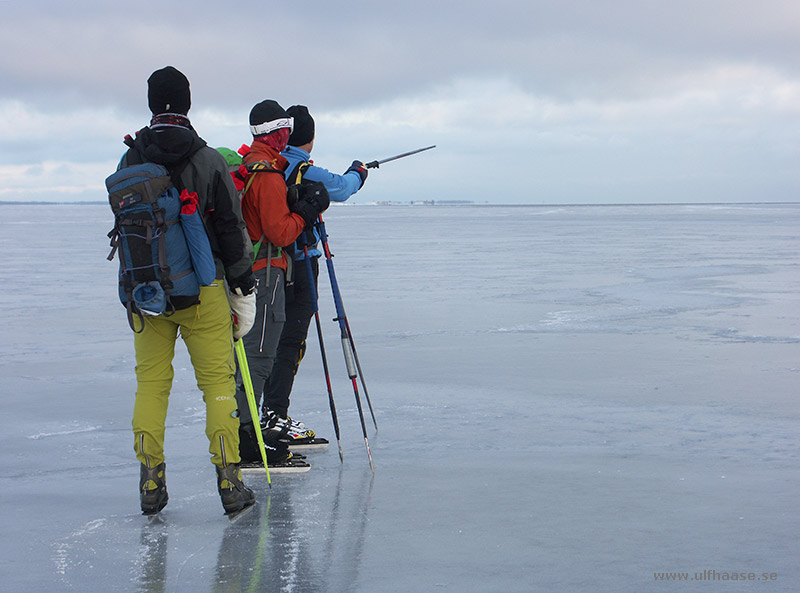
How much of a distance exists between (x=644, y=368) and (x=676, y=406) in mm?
1120

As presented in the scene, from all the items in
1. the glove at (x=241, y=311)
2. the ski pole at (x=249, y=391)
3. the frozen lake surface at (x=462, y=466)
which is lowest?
the frozen lake surface at (x=462, y=466)

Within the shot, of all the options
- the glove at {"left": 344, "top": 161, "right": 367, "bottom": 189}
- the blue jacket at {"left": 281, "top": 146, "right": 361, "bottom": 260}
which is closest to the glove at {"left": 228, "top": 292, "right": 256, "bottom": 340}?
the blue jacket at {"left": 281, "top": 146, "right": 361, "bottom": 260}

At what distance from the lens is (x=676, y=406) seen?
5316 mm

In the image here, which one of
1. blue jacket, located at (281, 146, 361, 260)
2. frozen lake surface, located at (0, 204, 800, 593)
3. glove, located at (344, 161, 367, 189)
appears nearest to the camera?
frozen lake surface, located at (0, 204, 800, 593)

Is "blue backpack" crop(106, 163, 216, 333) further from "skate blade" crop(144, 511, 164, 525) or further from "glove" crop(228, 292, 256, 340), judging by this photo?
"skate blade" crop(144, 511, 164, 525)

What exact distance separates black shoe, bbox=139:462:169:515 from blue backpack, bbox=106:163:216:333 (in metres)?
0.67

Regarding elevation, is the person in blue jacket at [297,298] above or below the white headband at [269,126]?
below

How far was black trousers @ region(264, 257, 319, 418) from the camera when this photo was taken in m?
4.62

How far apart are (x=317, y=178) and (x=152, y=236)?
1362mm

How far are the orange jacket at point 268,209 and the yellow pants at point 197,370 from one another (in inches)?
22.0

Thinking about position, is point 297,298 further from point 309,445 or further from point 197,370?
point 197,370

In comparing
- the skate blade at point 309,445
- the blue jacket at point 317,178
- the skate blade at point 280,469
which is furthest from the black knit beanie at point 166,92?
the skate blade at point 309,445

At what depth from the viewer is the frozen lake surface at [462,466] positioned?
3.03 meters

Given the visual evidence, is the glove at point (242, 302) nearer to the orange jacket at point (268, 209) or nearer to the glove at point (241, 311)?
the glove at point (241, 311)
